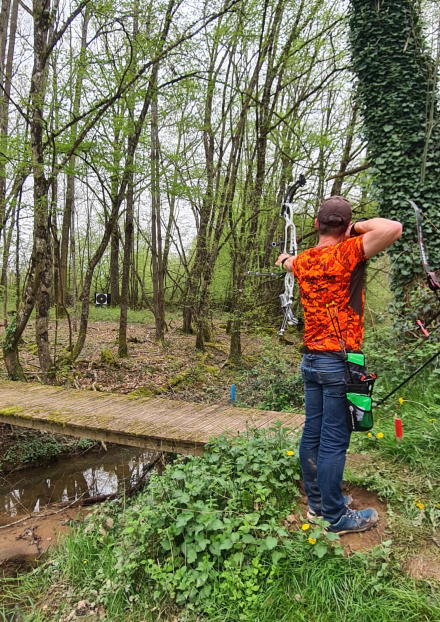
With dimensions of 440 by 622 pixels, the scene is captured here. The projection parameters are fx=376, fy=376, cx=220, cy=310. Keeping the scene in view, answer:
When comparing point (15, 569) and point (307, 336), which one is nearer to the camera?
point (307, 336)

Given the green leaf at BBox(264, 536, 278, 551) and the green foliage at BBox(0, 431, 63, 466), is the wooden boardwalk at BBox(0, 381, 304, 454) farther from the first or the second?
the green leaf at BBox(264, 536, 278, 551)

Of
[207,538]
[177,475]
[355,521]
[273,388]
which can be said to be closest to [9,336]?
[273,388]

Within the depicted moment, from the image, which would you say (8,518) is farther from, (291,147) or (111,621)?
(291,147)

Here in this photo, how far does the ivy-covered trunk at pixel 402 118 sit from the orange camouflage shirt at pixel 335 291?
9.59ft

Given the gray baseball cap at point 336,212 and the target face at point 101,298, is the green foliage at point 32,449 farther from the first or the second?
the target face at point 101,298

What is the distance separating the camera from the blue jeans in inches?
80.4

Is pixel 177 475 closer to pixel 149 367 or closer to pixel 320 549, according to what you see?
pixel 320 549

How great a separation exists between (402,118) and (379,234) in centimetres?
360

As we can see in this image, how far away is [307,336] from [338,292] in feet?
1.02

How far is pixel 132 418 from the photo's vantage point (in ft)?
14.1

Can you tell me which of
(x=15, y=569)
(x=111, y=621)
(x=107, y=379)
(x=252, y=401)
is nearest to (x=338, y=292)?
(x=111, y=621)

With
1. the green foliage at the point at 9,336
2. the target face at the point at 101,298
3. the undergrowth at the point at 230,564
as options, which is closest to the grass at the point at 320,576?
the undergrowth at the point at 230,564

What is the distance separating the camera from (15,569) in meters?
3.45

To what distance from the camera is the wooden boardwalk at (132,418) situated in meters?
3.75
